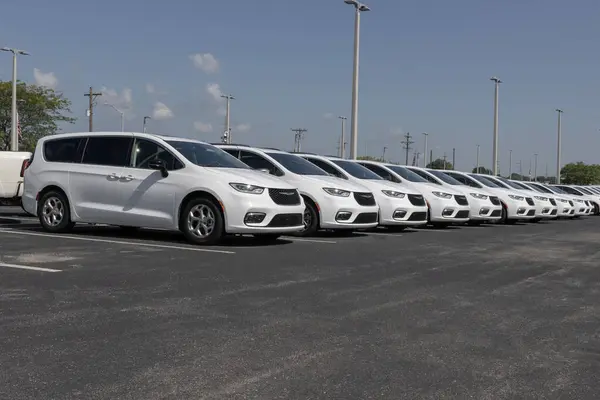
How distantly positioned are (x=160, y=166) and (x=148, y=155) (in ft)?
1.63

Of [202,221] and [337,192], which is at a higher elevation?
[337,192]

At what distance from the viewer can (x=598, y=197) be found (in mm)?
32156

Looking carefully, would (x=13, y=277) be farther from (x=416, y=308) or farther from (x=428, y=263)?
(x=428, y=263)

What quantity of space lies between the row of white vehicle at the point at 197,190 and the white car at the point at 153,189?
0.02 m

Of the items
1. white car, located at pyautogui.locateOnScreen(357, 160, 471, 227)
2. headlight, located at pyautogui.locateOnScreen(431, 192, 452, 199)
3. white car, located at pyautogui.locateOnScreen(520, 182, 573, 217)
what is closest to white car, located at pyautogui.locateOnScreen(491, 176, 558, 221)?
white car, located at pyautogui.locateOnScreen(520, 182, 573, 217)

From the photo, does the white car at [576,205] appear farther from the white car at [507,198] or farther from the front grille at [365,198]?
the front grille at [365,198]

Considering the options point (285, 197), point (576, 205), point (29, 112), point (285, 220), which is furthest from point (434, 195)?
point (29, 112)

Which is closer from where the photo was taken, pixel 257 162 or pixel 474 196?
pixel 257 162

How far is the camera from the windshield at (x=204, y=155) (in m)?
10.5

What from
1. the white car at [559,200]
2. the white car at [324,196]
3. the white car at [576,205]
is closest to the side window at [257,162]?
the white car at [324,196]

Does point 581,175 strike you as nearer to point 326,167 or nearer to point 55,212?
point 326,167

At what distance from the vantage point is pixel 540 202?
21812 mm

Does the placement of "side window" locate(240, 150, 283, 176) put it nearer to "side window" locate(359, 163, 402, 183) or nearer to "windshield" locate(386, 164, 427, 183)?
"side window" locate(359, 163, 402, 183)

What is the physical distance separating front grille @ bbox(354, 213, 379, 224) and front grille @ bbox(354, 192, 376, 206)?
21 centimetres
